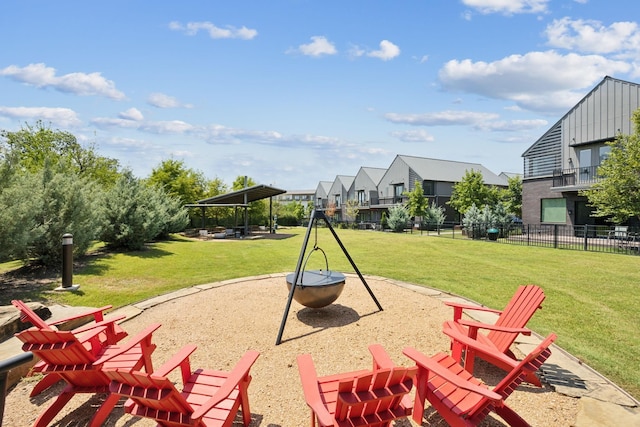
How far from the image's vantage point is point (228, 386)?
290 cm

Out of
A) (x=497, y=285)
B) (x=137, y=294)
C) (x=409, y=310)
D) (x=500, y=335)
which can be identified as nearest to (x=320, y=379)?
(x=500, y=335)

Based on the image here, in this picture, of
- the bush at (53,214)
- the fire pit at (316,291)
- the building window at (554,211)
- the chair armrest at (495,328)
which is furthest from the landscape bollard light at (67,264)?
the building window at (554,211)

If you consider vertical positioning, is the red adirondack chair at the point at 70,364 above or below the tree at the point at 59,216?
below

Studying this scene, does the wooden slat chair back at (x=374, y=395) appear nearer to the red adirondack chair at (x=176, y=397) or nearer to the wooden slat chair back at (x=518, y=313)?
the red adirondack chair at (x=176, y=397)

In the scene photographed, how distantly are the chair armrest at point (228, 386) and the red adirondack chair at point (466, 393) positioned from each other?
1520 millimetres

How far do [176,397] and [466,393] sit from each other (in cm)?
252

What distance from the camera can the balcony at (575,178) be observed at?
22.6 metres

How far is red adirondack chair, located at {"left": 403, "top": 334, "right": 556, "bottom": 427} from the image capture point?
2.81 metres

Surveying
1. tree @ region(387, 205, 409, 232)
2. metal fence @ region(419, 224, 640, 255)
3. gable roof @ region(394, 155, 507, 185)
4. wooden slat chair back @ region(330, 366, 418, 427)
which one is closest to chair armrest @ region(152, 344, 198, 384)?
wooden slat chair back @ region(330, 366, 418, 427)

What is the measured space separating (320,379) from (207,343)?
2749mm

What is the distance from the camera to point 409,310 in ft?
21.8

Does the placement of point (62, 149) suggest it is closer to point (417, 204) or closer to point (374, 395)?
point (417, 204)

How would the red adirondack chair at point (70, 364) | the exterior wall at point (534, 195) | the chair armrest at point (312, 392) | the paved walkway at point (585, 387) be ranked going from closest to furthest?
the chair armrest at point (312, 392) → the red adirondack chair at point (70, 364) → the paved walkway at point (585, 387) → the exterior wall at point (534, 195)

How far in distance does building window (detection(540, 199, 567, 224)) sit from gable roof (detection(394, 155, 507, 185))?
58.0ft
